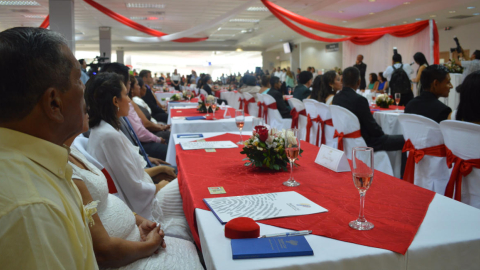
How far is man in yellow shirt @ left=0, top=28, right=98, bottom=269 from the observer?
0.61 m

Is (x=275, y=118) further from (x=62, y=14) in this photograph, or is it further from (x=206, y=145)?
(x=62, y=14)

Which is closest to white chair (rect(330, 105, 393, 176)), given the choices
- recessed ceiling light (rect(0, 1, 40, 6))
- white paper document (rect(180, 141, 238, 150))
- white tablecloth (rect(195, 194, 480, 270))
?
white paper document (rect(180, 141, 238, 150))

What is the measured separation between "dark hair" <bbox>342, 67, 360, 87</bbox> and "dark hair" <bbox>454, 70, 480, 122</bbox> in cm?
148

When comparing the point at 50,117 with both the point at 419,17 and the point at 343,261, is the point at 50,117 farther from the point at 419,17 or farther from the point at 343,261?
the point at 419,17

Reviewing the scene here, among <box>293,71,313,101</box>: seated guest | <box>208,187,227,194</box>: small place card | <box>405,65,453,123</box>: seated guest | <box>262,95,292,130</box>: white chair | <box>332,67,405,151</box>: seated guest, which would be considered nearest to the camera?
<box>208,187,227,194</box>: small place card

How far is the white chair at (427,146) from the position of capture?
93.8 inches

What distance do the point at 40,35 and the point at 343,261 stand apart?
88 centimetres

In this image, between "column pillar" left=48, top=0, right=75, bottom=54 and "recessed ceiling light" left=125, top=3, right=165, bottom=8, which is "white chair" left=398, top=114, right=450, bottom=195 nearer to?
"column pillar" left=48, top=0, right=75, bottom=54

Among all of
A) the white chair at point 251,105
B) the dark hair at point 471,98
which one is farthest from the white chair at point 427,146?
the white chair at point 251,105

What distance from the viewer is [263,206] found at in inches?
50.3

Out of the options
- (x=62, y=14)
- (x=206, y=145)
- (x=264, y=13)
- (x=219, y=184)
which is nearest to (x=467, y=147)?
(x=219, y=184)

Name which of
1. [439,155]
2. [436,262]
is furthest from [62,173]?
[439,155]

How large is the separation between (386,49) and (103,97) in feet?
43.8

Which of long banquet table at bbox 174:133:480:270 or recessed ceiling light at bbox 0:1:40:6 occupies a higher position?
recessed ceiling light at bbox 0:1:40:6
